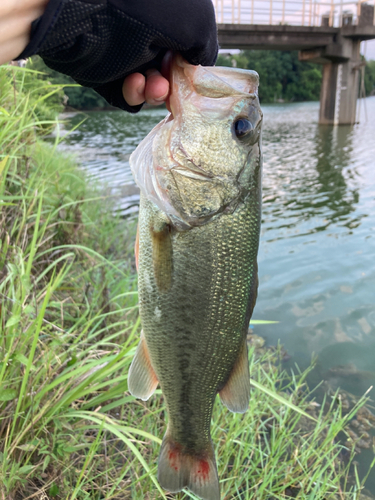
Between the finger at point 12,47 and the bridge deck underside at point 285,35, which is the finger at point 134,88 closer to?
the finger at point 12,47

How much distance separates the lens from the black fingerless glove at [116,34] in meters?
1.25

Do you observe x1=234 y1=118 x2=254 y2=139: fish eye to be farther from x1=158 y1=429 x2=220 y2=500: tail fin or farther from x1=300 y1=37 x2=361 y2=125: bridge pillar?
x1=300 y1=37 x2=361 y2=125: bridge pillar

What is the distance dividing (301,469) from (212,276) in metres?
2.06

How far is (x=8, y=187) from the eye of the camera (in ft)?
11.3

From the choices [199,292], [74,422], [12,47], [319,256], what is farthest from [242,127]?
[319,256]

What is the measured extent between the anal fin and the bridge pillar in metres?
26.6

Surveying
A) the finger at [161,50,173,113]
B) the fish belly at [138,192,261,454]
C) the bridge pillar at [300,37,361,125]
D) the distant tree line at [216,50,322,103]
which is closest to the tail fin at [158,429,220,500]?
the fish belly at [138,192,261,454]

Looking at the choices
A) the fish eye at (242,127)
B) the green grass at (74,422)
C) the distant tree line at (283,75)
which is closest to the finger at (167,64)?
the fish eye at (242,127)

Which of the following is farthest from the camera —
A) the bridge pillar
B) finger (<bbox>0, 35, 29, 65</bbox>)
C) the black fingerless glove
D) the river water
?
the bridge pillar

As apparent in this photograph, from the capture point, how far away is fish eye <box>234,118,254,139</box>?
→ 5.34ft

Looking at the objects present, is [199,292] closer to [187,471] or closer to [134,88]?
[187,471]

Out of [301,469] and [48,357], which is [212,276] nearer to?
[48,357]

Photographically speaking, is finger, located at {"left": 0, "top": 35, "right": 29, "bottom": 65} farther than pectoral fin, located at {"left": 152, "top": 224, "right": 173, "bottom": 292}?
No

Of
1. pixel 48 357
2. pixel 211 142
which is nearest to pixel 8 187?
pixel 48 357
